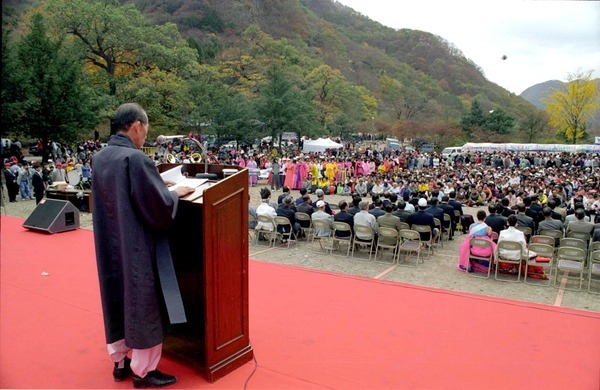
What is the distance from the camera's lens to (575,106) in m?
51.8

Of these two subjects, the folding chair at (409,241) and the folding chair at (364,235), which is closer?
the folding chair at (409,241)

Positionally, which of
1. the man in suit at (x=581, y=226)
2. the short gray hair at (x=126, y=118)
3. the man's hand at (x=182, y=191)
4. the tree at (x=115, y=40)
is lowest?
the man in suit at (x=581, y=226)

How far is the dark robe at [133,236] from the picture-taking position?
2879mm

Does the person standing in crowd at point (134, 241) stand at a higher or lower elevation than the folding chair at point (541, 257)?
higher

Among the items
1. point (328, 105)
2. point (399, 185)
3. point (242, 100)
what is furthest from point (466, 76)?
point (399, 185)

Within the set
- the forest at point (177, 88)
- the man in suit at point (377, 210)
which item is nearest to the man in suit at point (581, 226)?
the man in suit at point (377, 210)

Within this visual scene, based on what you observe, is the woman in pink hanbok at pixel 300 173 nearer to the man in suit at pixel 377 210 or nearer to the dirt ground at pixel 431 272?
the man in suit at pixel 377 210

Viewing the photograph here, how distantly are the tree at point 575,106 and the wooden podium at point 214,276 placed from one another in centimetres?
5689

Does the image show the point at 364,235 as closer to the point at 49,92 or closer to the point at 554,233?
the point at 554,233

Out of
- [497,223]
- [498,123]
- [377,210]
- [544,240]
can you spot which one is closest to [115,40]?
[377,210]

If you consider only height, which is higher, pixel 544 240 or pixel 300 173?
pixel 544 240

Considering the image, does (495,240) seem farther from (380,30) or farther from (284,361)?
(380,30)

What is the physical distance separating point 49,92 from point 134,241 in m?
22.3

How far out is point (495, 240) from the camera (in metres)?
8.45
